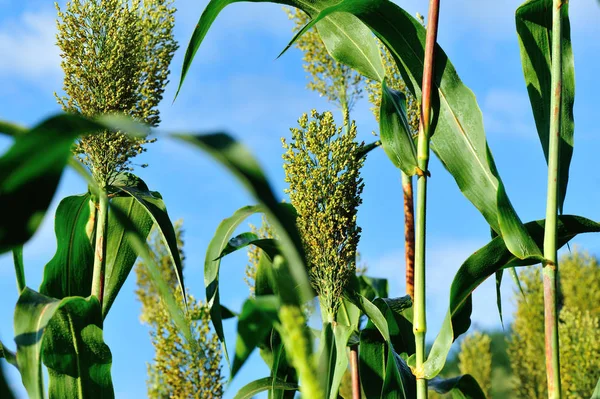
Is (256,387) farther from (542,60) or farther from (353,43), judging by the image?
(542,60)

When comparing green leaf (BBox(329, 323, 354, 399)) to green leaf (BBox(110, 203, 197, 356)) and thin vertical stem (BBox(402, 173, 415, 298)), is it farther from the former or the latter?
green leaf (BBox(110, 203, 197, 356))

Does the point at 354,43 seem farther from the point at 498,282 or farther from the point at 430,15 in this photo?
the point at 498,282

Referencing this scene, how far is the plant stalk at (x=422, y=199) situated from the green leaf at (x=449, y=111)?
0.08m

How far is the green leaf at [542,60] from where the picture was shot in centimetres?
218

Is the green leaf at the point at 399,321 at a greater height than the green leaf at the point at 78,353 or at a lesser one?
greater

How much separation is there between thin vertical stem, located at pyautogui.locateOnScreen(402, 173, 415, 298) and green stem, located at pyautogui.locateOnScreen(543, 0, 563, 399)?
2.54ft

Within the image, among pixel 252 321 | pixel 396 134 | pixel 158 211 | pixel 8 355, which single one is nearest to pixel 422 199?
pixel 396 134

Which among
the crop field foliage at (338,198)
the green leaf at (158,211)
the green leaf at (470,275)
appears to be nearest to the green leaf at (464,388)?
the crop field foliage at (338,198)

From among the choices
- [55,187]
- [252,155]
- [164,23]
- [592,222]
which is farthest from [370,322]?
[252,155]

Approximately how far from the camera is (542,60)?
2.21 metres

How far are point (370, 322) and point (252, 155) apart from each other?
207cm

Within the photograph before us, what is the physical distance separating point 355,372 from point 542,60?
1248mm

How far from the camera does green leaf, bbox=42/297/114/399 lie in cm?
177

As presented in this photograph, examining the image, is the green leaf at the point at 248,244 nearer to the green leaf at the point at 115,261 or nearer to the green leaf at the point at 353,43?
the green leaf at the point at 115,261
